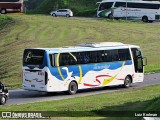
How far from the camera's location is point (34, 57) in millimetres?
30438

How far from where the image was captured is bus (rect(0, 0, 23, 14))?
83250 mm

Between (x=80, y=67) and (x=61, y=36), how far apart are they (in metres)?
25.2

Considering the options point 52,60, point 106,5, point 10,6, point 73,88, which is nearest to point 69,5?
point 106,5

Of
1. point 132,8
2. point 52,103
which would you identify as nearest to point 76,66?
point 52,103

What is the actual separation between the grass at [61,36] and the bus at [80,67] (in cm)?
672

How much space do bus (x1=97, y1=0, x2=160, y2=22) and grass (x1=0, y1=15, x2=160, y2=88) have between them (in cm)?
1043

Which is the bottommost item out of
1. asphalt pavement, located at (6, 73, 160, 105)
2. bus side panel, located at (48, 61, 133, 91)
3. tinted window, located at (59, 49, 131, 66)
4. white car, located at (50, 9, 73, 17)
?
asphalt pavement, located at (6, 73, 160, 105)

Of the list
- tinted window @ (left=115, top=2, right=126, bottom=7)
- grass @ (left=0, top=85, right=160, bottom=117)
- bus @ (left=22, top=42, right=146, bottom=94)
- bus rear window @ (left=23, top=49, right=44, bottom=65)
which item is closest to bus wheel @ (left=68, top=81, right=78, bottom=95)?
bus @ (left=22, top=42, right=146, bottom=94)

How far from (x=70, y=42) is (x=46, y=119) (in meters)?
34.5

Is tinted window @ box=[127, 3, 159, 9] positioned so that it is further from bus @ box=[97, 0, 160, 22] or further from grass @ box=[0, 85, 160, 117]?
grass @ box=[0, 85, 160, 117]

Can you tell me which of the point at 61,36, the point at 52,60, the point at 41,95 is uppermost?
the point at 52,60

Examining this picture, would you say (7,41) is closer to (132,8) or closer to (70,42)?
(70,42)

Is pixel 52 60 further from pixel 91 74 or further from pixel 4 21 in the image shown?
pixel 4 21

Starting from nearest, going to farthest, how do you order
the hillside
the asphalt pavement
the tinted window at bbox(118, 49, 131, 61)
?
the asphalt pavement, the tinted window at bbox(118, 49, 131, 61), the hillside
